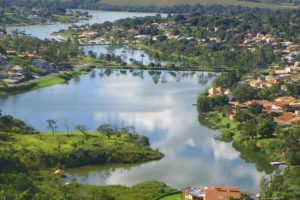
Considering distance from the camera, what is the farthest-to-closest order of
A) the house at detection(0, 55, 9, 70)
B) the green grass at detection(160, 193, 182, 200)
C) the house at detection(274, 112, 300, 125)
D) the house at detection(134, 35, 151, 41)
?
the house at detection(134, 35, 151, 41)
the house at detection(0, 55, 9, 70)
the house at detection(274, 112, 300, 125)
the green grass at detection(160, 193, 182, 200)

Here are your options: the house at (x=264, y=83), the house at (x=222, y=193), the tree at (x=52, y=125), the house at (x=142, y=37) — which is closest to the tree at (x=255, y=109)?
the house at (x=264, y=83)

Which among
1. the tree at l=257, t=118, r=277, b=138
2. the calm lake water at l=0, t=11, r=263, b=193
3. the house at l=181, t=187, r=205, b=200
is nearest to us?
the house at l=181, t=187, r=205, b=200

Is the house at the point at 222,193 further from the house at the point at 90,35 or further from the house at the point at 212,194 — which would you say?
the house at the point at 90,35

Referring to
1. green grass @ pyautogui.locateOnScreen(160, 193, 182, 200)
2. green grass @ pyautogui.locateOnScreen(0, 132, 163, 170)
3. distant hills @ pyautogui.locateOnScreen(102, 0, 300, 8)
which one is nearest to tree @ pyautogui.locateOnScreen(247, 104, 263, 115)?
green grass @ pyautogui.locateOnScreen(0, 132, 163, 170)

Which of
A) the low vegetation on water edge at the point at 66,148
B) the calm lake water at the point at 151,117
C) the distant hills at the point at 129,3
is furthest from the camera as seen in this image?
the distant hills at the point at 129,3

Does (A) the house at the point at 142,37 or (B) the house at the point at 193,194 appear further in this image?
(A) the house at the point at 142,37

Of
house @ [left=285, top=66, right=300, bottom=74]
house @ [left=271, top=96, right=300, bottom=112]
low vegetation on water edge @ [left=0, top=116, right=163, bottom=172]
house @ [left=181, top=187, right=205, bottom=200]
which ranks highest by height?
house @ [left=285, top=66, right=300, bottom=74]

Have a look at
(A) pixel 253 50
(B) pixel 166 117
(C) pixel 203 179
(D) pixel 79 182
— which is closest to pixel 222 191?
(C) pixel 203 179

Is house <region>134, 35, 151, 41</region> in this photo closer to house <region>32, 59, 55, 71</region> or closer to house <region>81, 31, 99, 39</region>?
house <region>81, 31, 99, 39</region>
